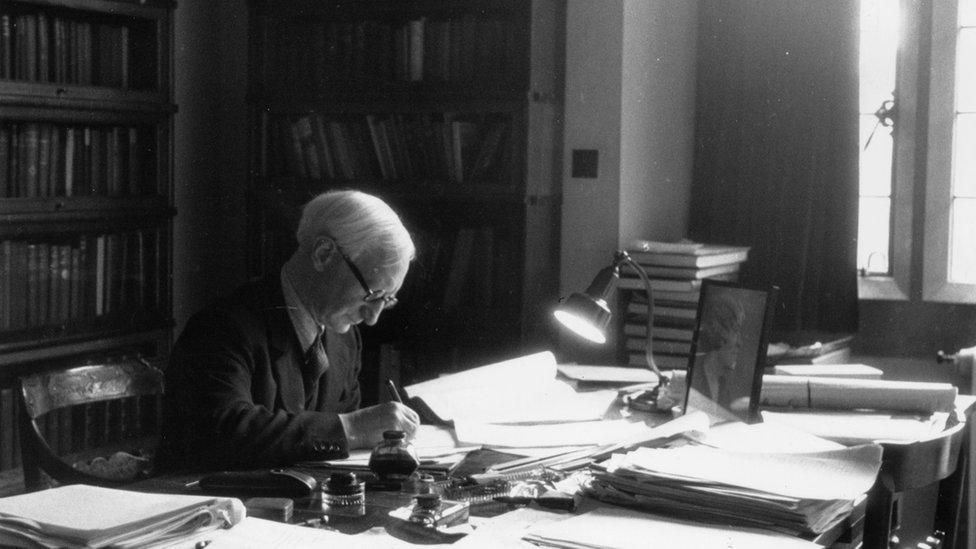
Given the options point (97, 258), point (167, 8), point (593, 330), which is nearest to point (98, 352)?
point (97, 258)

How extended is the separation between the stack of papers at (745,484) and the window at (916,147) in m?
2.08

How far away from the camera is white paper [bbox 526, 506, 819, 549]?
153 cm

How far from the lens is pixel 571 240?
3697mm

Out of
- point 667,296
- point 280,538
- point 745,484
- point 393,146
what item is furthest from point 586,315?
point 393,146

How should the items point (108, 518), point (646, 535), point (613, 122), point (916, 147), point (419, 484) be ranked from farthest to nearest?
1. point (916, 147)
2. point (613, 122)
3. point (419, 484)
4. point (646, 535)
5. point (108, 518)

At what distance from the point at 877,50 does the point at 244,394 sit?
249 cm

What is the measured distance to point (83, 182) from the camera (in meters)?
3.51

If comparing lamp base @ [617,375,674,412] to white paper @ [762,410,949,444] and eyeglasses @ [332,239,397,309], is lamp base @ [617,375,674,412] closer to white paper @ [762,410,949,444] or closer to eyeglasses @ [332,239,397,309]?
white paper @ [762,410,949,444]

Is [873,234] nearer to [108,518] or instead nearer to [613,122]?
[613,122]

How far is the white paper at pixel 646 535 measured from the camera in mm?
1526

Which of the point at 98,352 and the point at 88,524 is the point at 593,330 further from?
the point at 98,352

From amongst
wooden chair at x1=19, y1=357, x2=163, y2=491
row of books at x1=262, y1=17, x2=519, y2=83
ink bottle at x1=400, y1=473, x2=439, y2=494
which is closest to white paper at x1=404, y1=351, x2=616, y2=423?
ink bottle at x1=400, y1=473, x2=439, y2=494

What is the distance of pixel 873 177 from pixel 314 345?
2.14 metres

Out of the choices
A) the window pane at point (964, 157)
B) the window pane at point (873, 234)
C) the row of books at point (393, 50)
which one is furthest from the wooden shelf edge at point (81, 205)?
the window pane at point (964, 157)
